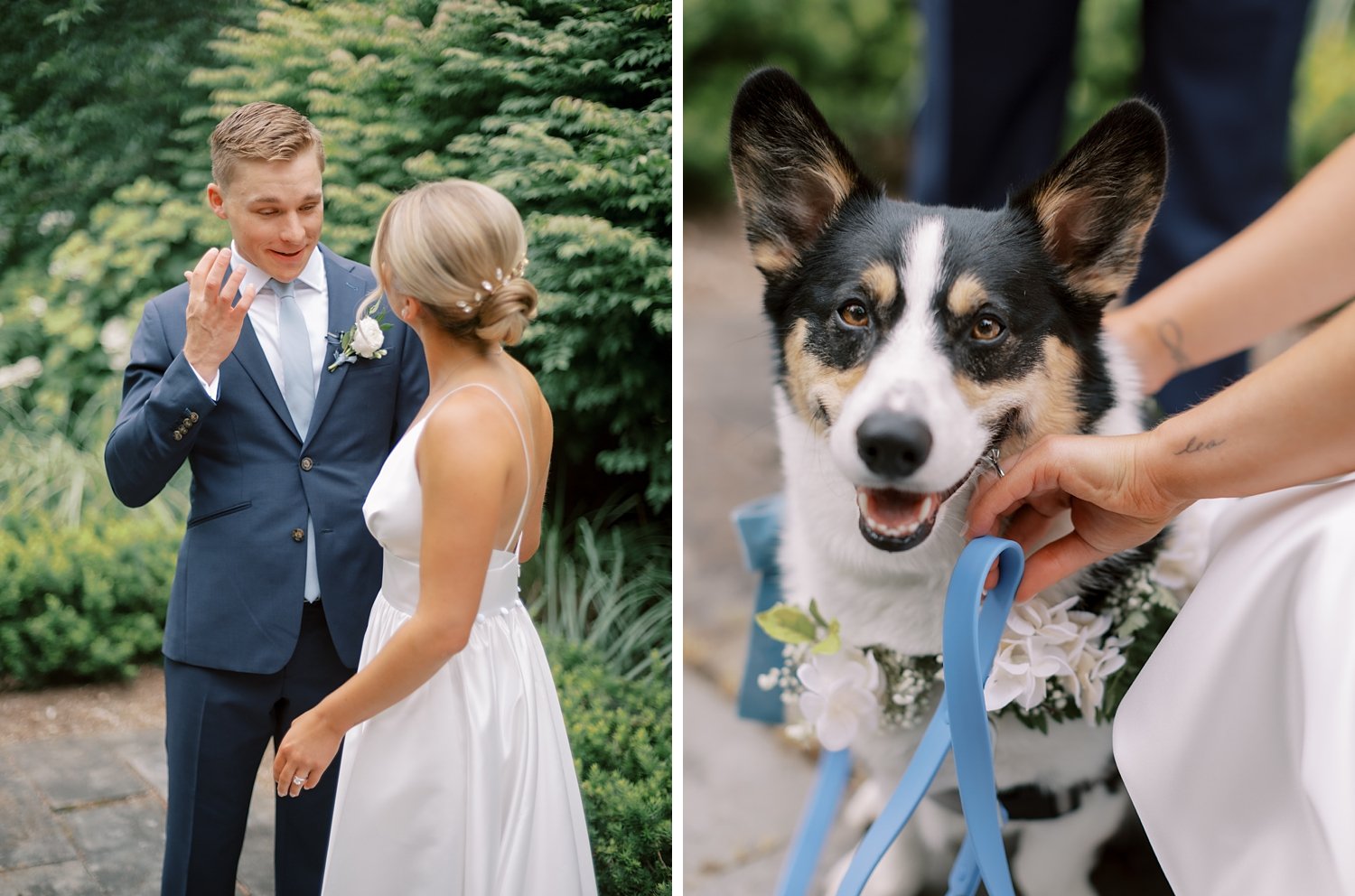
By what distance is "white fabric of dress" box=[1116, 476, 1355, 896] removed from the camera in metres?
1.28

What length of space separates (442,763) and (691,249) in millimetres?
3048

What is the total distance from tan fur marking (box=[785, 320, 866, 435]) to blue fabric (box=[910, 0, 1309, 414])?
3.93ft

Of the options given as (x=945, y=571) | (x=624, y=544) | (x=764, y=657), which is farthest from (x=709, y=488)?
(x=945, y=571)

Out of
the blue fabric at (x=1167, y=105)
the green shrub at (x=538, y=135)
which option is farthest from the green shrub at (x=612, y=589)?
the blue fabric at (x=1167, y=105)

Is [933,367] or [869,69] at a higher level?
[933,367]

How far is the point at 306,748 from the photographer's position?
1684mm

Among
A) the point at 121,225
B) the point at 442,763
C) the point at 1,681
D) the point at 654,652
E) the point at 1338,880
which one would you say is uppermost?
the point at 1338,880

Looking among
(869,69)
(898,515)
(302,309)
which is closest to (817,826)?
(898,515)

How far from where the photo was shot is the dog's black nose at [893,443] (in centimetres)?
144

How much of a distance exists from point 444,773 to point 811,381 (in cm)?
90

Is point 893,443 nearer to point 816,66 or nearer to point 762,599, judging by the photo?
point 762,599

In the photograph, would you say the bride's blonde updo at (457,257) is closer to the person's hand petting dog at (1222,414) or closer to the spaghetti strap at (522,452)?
the spaghetti strap at (522,452)

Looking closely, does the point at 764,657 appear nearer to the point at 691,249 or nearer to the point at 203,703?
the point at 203,703

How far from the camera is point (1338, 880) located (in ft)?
4.06
